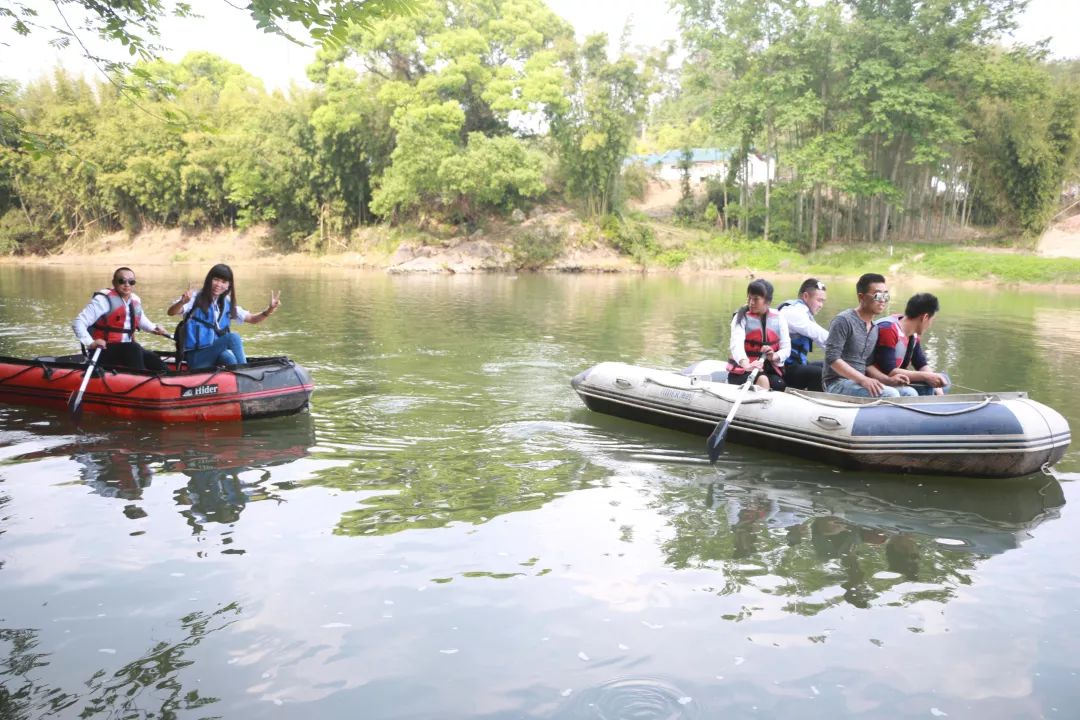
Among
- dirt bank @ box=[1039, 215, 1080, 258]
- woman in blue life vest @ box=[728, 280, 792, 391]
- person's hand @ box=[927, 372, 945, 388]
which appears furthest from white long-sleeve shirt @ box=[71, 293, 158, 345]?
dirt bank @ box=[1039, 215, 1080, 258]

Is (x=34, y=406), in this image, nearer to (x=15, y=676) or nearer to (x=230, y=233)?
(x=15, y=676)

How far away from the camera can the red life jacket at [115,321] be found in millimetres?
7203

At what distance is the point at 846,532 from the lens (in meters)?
4.79

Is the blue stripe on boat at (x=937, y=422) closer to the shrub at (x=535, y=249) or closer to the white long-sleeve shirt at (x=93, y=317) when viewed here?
the white long-sleeve shirt at (x=93, y=317)

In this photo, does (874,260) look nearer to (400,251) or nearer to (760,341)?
(400,251)

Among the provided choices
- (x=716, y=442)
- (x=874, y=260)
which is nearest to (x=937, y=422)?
(x=716, y=442)

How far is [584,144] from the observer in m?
28.9

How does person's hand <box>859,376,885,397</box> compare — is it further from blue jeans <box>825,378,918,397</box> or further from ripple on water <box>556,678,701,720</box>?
ripple on water <box>556,678,701,720</box>

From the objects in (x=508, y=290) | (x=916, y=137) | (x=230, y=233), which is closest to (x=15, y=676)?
(x=508, y=290)

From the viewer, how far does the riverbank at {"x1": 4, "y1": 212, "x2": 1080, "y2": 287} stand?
79.0 ft

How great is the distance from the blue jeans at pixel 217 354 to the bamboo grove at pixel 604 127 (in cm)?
1777

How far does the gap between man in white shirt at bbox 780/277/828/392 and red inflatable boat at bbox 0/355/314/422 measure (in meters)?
4.06

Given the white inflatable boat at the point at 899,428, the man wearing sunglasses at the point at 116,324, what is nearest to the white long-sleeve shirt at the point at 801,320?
the white inflatable boat at the point at 899,428

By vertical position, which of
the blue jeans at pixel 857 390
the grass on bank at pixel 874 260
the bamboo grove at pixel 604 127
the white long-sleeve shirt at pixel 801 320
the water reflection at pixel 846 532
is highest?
the bamboo grove at pixel 604 127
